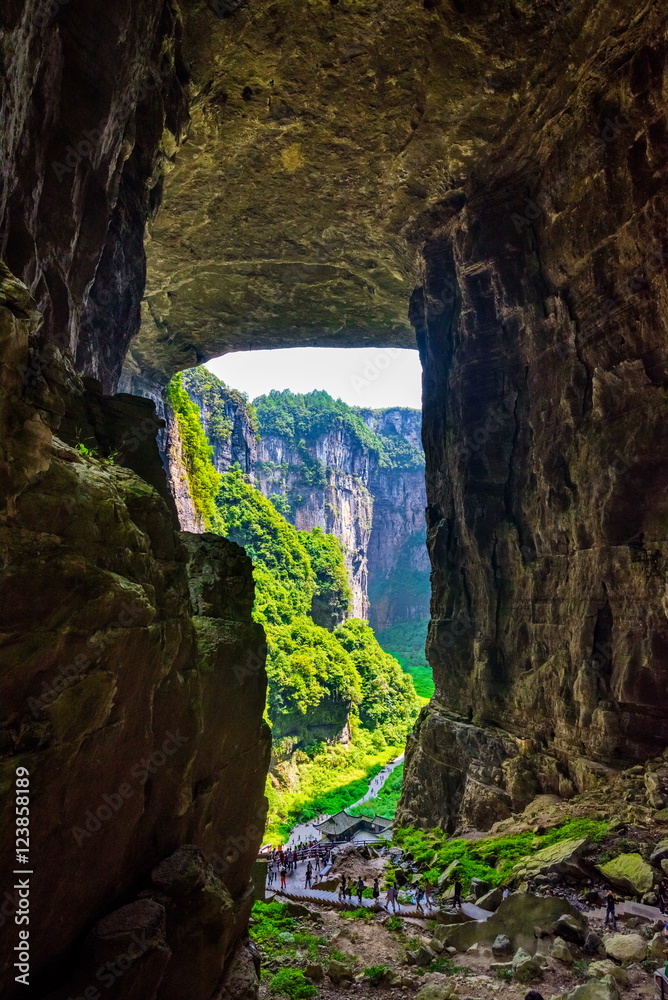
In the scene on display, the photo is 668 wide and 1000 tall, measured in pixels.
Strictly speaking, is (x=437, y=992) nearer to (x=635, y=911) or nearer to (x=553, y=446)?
(x=635, y=911)

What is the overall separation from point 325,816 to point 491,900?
2427 centimetres

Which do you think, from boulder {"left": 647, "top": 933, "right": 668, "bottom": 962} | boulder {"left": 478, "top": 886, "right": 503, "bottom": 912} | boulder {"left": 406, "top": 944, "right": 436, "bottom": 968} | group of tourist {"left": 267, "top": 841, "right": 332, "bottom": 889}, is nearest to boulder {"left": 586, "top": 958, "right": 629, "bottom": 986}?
boulder {"left": 647, "top": 933, "right": 668, "bottom": 962}

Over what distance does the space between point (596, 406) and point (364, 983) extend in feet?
42.7

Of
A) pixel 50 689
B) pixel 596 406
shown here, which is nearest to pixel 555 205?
pixel 596 406

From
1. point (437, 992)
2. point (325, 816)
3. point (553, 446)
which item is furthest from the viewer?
point (325, 816)

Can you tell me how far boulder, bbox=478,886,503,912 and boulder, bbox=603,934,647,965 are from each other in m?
3.20

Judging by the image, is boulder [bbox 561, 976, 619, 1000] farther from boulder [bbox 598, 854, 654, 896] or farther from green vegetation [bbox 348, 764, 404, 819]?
green vegetation [bbox 348, 764, 404, 819]

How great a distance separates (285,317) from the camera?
87.0ft

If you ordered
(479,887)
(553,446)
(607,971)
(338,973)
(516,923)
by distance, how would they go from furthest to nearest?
(553,446) < (479,887) < (516,923) < (338,973) < (607,971)

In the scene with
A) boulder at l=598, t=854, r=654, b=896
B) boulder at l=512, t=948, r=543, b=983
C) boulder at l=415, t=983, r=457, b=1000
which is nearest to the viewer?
boulder at l=415, t=983, r=457, b=1000

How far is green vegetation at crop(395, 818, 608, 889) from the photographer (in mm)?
11578

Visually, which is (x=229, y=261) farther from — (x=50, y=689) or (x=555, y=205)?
(x=50, y=689)

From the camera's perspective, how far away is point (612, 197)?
1343cm

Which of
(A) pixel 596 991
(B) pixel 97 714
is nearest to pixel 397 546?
(A) pixel 596 991
